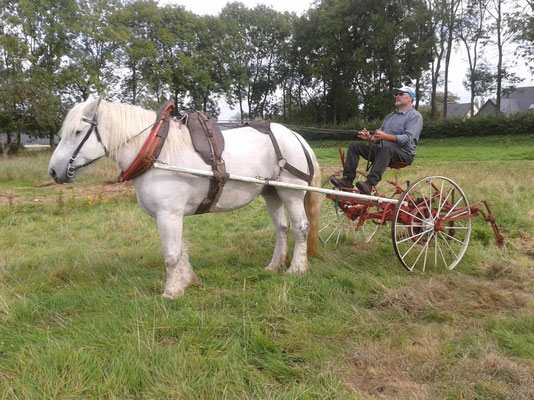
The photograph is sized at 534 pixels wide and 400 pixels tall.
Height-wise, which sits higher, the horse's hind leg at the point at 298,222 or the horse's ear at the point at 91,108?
the horse's ear at the point at 91,108

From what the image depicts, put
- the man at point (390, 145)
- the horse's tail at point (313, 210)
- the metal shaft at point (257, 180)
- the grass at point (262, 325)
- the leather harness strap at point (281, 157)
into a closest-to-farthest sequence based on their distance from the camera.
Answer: the grass at point (262, 325) < the metal shaft at point (257, 180) < the leather harness strap at point (281, 157) < the man at point (390, 145) < the horse's tail at point (313, 210)

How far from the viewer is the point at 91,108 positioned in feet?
11.3

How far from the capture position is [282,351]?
272 cm

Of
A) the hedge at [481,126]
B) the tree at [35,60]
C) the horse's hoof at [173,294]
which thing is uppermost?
Result: the tree at [35,60]

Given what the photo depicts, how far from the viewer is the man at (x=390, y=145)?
466 cm

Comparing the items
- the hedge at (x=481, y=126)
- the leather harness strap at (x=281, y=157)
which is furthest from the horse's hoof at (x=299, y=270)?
the hedge at (x=481, y=126)

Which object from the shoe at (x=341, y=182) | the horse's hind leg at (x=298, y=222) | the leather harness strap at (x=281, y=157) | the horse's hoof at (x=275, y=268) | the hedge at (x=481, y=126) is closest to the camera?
the leather harness strap at (x=281, y=157)

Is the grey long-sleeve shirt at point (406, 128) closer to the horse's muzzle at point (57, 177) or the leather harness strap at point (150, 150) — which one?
the leather harness strap at point (150, 150)

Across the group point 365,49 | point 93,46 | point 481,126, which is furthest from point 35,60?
point 481,126

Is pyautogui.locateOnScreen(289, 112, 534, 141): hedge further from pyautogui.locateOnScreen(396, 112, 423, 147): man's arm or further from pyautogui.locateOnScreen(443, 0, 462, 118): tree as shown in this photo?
pyautogui.locateOnScreen(396, 112, 423, 147): man's arm

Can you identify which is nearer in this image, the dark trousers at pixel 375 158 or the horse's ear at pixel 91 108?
the horse's ear at pixel 91 108

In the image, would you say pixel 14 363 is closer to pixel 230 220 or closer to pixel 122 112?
pixel 122 112

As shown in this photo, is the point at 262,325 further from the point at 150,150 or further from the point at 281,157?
the point at 281,157

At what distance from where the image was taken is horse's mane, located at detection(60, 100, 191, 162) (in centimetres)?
345
